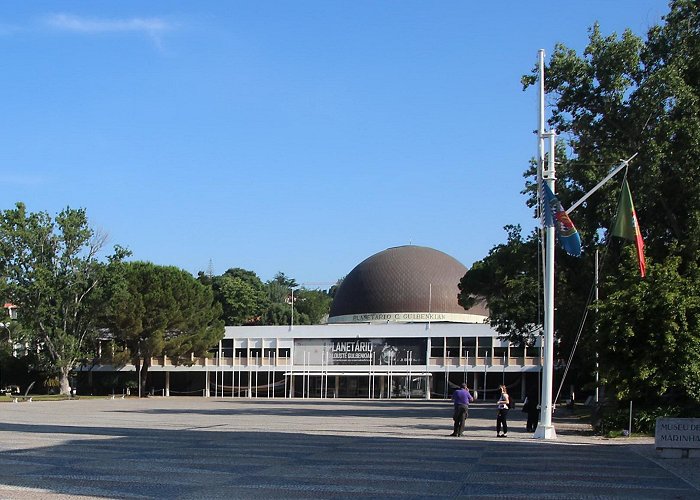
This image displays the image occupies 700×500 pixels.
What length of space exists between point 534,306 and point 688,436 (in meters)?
27.6

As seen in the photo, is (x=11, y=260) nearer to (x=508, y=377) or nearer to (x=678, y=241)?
(x=508, y=377)

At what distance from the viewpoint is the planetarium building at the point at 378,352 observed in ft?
247

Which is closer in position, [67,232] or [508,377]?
[67,232]

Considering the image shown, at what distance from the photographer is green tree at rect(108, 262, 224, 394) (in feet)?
227

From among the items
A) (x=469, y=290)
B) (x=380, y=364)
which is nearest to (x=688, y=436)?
(x=469, y=290)

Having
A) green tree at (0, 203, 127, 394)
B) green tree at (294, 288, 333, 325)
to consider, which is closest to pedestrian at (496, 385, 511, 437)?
green tree at (0, 203, 127, 394)

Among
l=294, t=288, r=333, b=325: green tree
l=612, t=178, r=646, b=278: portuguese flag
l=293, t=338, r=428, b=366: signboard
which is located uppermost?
l=612, t=178, r=646, b=278: portuguese flag

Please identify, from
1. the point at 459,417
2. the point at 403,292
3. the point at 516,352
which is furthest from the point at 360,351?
the point at 459,417

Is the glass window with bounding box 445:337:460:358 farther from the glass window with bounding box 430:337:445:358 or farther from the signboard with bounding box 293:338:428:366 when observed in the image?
the signboard with bounding box 293:338:428:366

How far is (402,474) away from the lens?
1513 centimetres

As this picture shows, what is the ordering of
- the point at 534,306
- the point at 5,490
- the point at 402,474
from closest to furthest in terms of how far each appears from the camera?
the point at 5,490, the point at 402,474, the point at 534,306

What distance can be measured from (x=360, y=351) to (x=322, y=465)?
62.1m

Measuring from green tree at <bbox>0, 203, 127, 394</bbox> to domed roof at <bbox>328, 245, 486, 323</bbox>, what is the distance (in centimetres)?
2646

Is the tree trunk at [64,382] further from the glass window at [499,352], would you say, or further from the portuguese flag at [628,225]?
the portuguese flag at [628,225]
